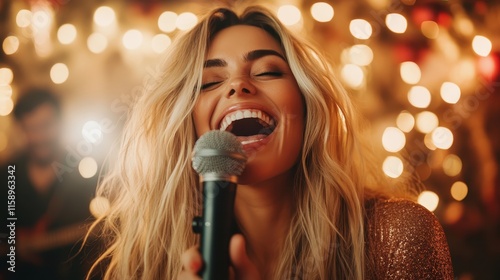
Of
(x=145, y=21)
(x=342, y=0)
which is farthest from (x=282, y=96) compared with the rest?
(x=342, y=0)

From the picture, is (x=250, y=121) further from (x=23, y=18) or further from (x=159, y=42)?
(x=23, y=18)

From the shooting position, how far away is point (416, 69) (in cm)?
337

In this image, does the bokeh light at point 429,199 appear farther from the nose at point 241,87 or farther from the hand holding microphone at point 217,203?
the hand holding microphone at point 217,203

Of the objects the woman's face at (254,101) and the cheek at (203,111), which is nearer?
the woman's face at (254,101)

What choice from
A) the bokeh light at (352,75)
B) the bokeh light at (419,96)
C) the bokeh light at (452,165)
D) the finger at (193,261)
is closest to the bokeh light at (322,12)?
the bokeh light at (352,75)

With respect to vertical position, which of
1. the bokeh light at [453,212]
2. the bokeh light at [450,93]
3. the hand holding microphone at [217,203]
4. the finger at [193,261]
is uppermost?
the bokeh light at [450,93]

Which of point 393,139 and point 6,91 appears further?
point 393,139

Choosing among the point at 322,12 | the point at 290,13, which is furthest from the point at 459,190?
the point at 290,13

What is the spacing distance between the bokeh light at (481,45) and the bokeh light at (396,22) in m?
0.50

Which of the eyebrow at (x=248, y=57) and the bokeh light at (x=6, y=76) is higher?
the bokeh light at (x=6, y=76)

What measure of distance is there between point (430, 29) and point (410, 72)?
1.10ft

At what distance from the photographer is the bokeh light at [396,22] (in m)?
3.33

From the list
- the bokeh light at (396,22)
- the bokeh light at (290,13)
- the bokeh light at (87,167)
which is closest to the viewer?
the bokeh light at (87,167)

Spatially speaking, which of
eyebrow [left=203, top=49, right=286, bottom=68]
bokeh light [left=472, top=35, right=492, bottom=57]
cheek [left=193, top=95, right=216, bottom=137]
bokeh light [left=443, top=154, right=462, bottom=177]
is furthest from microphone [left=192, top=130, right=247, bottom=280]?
bokeh light [left=472, top=35, right=492, bottom=57]
